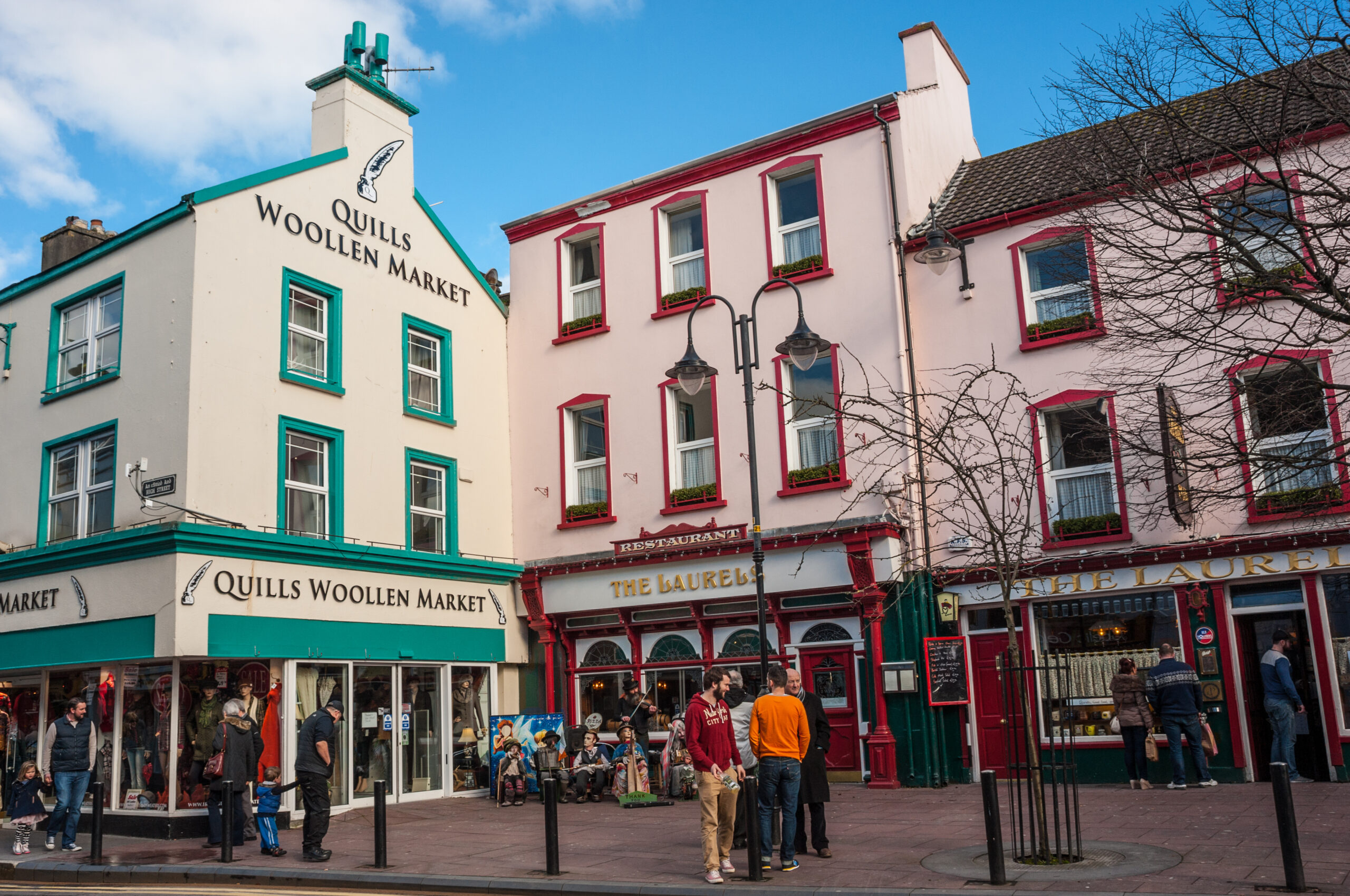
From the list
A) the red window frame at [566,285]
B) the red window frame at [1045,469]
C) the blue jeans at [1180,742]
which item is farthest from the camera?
the red window frame at [566,285]

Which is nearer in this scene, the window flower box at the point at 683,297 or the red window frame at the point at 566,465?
the window flower box at the point at 683,297

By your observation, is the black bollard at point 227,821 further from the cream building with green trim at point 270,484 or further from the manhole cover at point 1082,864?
the manhole cover at point 1082,864

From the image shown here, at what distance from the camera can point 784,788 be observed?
1018cm

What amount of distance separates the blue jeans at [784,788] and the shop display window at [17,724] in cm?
1253

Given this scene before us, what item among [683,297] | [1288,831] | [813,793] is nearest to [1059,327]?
[683,297]

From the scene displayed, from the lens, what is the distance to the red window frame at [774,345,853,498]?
1797cm

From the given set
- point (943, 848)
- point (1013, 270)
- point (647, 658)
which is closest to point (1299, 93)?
point (943, 848)

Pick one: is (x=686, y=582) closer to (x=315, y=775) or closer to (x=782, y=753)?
(x=315, y=775)

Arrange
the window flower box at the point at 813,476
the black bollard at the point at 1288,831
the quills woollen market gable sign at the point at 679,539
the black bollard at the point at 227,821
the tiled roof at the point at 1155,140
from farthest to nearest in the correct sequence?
the quills woollen market gable sign at the point at 679,539, the window flower box at the point at 813,476, the black bollard at the point at 227,821, the tiled roof at the point at 1155,140, the black bollard at the point at 1288,831

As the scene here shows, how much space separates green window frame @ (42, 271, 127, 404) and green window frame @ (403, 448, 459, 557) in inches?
183

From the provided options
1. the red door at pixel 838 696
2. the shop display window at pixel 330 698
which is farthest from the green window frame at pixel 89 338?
the red door at pixel 838 696

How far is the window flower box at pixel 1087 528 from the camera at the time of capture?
16.2m

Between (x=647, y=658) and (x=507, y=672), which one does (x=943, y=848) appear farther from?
(x=507, y=672)

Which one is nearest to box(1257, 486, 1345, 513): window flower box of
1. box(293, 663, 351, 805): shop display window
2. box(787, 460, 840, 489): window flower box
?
box(787, 460, 840, 489): window flower box
